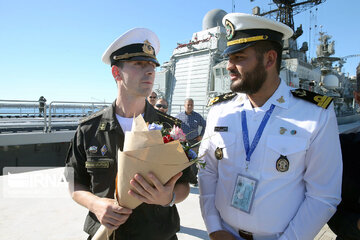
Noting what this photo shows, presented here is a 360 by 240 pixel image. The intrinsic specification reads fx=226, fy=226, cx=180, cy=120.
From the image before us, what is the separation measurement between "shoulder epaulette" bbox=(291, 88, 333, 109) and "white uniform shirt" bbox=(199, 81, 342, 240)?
0.03m

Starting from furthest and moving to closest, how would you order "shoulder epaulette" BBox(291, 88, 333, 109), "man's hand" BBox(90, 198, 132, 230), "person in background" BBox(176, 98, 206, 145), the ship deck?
1. "person in background" BBox(176, 98, 206, 145)
2. the ship deck
3. "shoulder epaulette" BBox(291, 88, 333, 109)
4. "man's hand" BBox(90, 198, 132, 230)

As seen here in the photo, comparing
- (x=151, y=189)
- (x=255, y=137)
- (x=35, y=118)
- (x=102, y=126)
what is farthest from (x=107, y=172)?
(x=35, y=118)

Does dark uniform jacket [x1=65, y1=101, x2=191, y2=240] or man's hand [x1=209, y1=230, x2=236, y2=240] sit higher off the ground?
dark uniform jacket [x1=65, y1=101, x2=191, y2=240]

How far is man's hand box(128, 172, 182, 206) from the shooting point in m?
1.09

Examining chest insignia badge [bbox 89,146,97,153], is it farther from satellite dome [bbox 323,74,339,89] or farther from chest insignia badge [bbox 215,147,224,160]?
satellite dome [bbox 323,74,339,89]

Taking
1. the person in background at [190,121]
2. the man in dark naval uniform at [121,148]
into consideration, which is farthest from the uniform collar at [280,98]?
the person in background at [190,121]

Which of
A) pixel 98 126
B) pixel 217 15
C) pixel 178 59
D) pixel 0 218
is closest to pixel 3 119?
pixel 0 218

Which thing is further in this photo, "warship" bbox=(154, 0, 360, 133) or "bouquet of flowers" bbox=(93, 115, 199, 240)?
"warship" bbox=(154, 0, 360, 133)

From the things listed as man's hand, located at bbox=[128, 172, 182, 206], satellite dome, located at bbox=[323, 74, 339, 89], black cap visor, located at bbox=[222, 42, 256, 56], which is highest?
satellite dome, located at bbox=[323, 74, 339, 89]

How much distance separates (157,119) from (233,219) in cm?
86

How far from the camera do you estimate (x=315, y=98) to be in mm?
1500

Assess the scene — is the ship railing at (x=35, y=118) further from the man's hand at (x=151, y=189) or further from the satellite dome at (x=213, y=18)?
the satellite dome at (x=213, y=18)

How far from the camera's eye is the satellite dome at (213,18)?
21.4 m

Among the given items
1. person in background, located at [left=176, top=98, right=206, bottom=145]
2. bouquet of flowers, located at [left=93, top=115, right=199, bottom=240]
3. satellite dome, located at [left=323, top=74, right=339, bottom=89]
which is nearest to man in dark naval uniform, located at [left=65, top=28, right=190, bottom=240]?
bouquet of flowers, located at [left=93, top=115, right=199, bottom=240]
